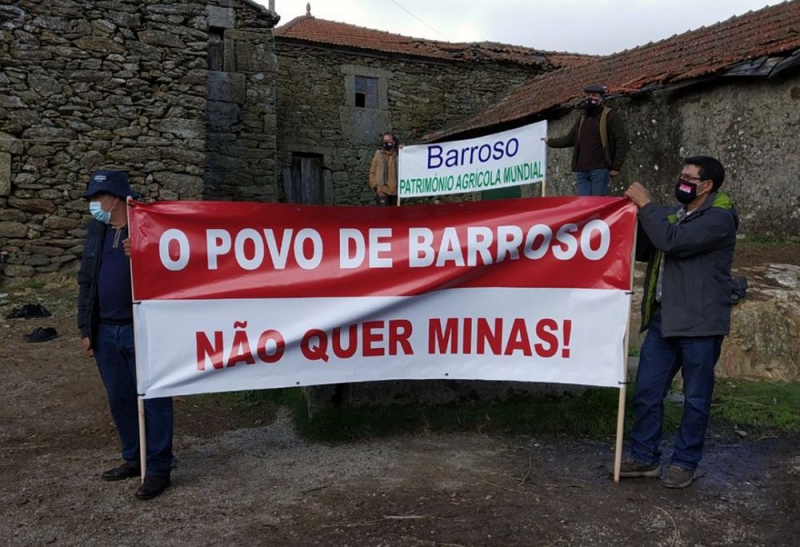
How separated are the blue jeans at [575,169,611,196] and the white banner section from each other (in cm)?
418

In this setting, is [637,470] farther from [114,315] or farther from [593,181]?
[593,181]

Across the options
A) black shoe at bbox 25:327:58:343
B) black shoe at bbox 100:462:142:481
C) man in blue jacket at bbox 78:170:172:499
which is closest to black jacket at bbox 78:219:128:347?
man in blue jacket at bbox 78:170:172:499

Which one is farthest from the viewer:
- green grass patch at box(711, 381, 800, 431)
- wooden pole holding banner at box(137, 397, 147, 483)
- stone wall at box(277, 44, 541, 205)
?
stone wall at box(277, 44, 541, 205)

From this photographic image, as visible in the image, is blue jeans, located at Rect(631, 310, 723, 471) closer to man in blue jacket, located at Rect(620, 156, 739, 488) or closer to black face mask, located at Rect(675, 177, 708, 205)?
man in blue jacket, located at Rect(620, 156, 739, 488)

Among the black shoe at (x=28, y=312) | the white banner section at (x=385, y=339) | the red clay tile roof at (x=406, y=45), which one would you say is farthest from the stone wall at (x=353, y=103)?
the white banner section at (x=385, y=339)

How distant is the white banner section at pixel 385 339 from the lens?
11.7 ft

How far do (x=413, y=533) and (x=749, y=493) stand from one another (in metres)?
1.84

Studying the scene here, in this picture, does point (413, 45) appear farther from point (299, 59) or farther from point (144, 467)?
point (144, 467)

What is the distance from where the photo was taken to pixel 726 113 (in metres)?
9.59

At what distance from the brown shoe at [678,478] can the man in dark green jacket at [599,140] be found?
14.9 feet

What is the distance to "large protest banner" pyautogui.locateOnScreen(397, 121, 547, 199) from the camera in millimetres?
6473

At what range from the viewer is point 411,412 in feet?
14.8

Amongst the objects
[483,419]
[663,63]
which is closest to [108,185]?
[483,419]

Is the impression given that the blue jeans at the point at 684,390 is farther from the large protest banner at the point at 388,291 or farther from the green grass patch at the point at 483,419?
the green grass patch at the point at 483,419
